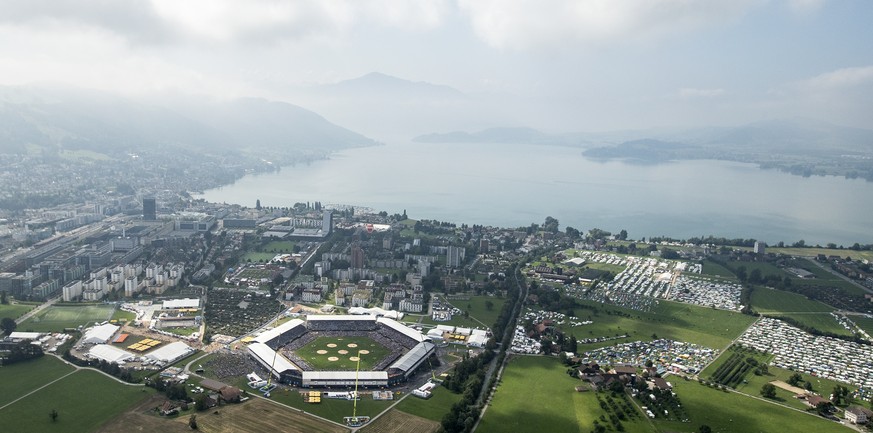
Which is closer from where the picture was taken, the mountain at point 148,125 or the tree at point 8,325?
Answer: the tree at point 8,325

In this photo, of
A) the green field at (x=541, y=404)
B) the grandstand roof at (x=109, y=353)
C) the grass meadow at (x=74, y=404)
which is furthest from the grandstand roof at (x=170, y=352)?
the green field at (x=541, y=404)

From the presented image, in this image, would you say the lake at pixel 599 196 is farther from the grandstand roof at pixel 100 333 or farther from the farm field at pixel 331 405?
the farm field at pixel 331 405

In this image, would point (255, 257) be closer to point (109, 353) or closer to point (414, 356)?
point (109, 353)

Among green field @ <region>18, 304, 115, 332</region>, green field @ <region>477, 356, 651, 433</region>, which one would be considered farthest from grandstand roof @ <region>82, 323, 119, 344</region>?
green field @ <region>477, 356, 651, 433</region>

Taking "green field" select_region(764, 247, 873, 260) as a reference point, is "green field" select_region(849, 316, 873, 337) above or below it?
below

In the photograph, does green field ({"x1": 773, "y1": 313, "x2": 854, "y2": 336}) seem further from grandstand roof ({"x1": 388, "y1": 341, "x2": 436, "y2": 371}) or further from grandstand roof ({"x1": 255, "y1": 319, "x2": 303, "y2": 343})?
grandstand roof ({"x1": 255, "y1": 319, "x2": 303, "y2": 343})

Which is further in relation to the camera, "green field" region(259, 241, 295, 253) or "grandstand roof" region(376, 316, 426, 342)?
"green field" region(259, 241, 295, 253)

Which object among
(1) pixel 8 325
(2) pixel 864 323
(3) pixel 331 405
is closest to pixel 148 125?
(1) pixel 8 325
